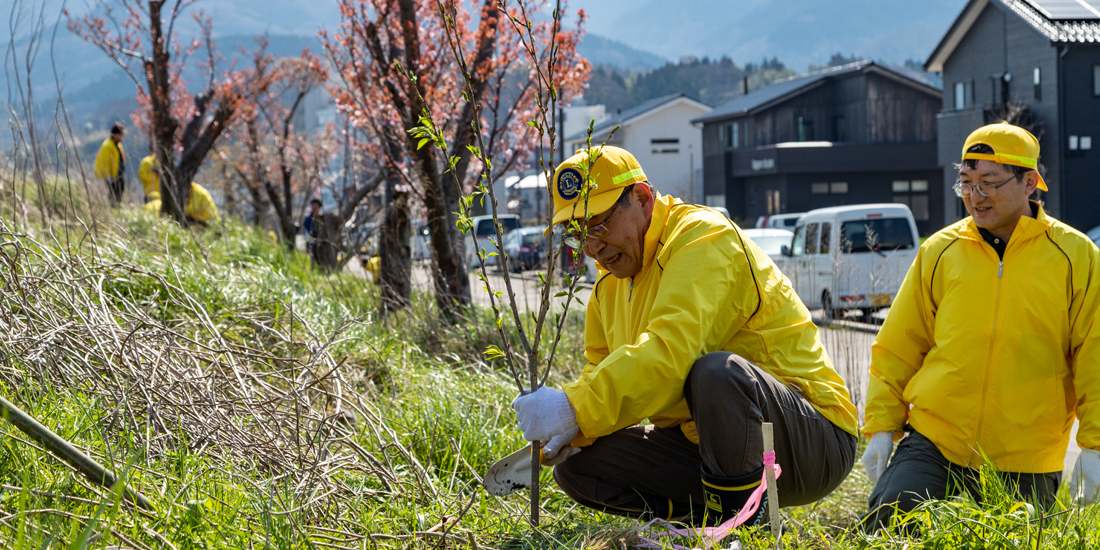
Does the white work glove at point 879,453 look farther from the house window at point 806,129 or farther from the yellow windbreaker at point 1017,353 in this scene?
the house window at point 806,129

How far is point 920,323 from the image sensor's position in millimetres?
3363

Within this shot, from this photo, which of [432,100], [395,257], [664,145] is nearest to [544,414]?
[395,257]

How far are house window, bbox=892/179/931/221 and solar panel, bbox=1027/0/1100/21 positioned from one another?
12.7 m

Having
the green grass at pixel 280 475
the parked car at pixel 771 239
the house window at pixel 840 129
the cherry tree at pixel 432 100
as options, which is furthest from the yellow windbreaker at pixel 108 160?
the house window at pixel 840 129

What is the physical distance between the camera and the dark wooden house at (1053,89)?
80.8 feet

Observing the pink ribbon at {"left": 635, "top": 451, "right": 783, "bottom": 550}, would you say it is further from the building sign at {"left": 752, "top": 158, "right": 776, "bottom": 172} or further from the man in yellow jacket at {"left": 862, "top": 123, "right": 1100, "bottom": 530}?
the building sign at {"left": 752, "top": 158, "right": 776, "bottom": 172}

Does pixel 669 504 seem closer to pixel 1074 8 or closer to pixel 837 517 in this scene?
pixel 837 517

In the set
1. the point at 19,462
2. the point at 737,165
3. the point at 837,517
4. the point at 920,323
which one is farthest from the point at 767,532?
the point at 737,165

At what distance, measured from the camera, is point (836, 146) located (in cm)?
3822

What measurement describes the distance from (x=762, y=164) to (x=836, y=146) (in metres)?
3.17

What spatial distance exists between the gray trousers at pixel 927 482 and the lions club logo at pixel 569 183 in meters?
1.44

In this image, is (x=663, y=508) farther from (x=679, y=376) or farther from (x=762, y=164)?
(x=762, y=164)

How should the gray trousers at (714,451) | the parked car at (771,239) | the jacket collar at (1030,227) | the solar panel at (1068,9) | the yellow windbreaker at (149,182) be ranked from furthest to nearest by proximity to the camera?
the solar panel at (1068,9)
the parked car at (771,239)
the yellow windbreaker at (149,182)
the jacket collar at (1030,227)
the gray trousers at (714,451)

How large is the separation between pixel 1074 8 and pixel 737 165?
1729 cm
